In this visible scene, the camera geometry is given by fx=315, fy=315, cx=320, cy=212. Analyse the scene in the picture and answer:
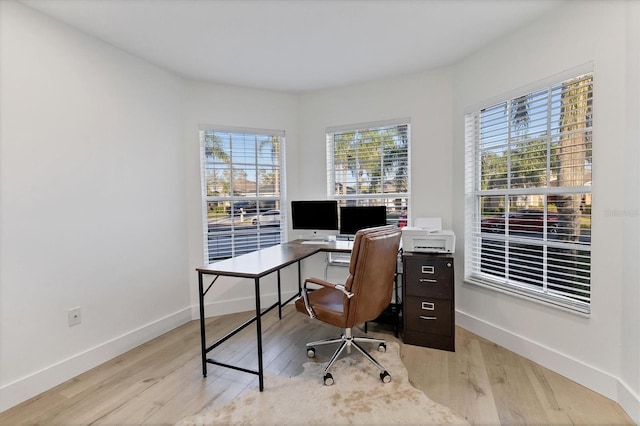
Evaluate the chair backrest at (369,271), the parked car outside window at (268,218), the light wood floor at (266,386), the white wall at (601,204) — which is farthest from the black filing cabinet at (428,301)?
the parked car outside window at (268,218)

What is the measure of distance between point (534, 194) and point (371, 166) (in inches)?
63.7

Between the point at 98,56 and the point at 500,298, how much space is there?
3.88 metres

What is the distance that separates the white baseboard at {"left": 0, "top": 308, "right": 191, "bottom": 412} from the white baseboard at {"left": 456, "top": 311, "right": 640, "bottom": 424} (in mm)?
3001

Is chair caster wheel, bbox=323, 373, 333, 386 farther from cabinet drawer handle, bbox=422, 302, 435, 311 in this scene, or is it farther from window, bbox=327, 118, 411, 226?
window, bbox=327, 118, 411, 226

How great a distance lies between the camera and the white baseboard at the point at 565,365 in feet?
6.12

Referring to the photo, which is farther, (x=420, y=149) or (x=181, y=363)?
(x=420, y=149)

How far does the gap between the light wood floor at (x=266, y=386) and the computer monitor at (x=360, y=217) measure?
1.10 metres

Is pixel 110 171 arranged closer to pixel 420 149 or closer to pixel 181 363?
pixel 181 363

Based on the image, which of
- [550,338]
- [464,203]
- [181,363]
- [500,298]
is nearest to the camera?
[550,338]

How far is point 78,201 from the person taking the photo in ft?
7.83

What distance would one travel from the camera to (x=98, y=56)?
2.53 meters

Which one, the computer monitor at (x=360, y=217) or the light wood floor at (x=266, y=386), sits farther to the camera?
the computer monitor at (x=360, y=217)

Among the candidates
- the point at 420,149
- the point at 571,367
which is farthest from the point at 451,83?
the point at 571,367

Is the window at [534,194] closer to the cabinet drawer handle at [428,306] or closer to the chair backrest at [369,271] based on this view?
the cabinet drawer handle at [428,306]
